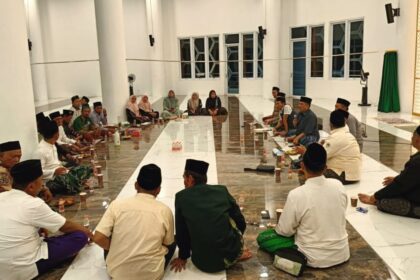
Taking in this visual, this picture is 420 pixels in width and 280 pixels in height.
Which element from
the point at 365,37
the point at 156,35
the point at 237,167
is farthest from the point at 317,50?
the point at 237,167

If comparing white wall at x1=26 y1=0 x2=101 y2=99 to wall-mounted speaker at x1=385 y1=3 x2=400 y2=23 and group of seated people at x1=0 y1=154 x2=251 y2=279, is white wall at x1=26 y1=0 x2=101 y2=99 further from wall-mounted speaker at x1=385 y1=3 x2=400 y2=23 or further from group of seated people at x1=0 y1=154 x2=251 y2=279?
group of seated people at x1=0 y1=154 x2=251 y2=279

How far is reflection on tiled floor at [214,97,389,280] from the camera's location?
10.4 feet

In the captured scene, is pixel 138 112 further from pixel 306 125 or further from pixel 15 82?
pixel 15 82

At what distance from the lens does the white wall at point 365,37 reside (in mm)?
11094

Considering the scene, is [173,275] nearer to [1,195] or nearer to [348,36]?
[1,195]

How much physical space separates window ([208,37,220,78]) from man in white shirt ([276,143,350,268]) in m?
16.8

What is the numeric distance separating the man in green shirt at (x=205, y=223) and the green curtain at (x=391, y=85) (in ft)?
32.3

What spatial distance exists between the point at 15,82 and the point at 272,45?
12.8 m

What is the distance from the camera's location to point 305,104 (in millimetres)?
6699

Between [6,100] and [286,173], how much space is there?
12.3ft

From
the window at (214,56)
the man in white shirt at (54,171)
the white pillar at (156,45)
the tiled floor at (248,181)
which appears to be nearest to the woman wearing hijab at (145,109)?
the tiled floor at (248,181)

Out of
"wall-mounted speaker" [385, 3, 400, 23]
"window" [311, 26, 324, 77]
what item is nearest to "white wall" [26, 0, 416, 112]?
"window" [311, 26, 324, 77]

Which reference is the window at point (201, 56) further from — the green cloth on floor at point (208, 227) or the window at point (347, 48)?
the green cloth on floor at point (208, 227)

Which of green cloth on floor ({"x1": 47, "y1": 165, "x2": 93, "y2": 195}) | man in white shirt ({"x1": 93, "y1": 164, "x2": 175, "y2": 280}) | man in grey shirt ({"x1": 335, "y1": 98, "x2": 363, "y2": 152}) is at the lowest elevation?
green cloth on floor ({"x1": 47, "y1": 165, "x2": 93, "y2": 195})
